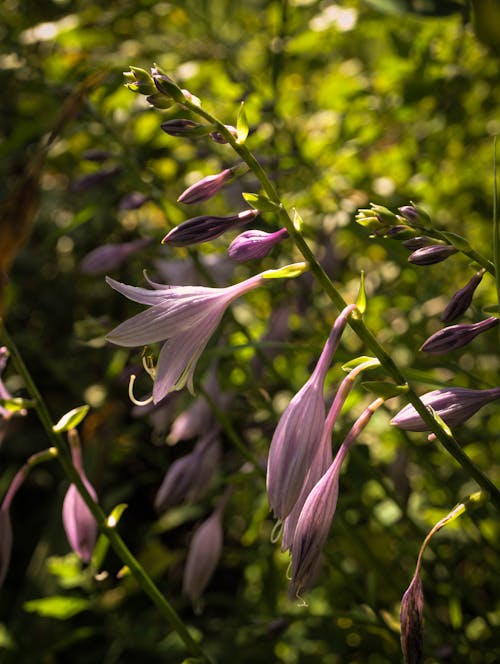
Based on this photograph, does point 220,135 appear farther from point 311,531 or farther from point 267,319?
point 267,319

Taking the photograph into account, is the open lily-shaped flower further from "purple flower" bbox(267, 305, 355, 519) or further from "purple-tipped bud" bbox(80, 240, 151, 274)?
"purple-tipped bud" bbox(80, 240, 151, 274)

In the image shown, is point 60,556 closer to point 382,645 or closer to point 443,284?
point 382,645

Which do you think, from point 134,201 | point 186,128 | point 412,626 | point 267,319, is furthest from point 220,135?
point 267,319

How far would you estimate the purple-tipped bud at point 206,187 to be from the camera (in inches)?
34.9

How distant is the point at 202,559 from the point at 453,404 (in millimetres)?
723

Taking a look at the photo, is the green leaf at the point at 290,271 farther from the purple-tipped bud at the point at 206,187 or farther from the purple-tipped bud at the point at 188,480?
the purple-tipped bud at the point at 188,480

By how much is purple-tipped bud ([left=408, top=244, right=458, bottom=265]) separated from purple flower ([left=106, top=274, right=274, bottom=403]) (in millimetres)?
161

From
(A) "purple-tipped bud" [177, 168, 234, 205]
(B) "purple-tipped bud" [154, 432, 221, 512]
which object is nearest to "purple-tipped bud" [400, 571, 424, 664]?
(A) "purple-tipped bud" [177, 168, 234, 205]

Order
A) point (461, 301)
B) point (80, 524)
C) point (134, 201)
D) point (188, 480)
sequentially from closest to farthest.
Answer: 1. point (461, 301)
2. point (80, 524)
3. point (188, 480)
4. point (134, 201)

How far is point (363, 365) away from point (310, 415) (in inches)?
2.9

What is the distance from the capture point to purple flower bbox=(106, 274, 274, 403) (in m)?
0.83

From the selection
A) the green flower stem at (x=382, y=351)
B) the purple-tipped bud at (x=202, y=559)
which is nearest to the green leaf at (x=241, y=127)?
the green flower stem at (x=382, y=351)

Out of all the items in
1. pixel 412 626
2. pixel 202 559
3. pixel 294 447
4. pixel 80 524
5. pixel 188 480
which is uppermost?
pixel 294 447

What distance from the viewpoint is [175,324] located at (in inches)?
33.3
